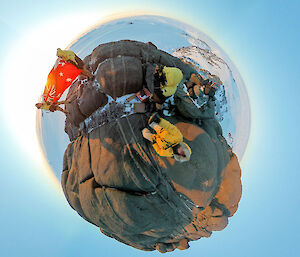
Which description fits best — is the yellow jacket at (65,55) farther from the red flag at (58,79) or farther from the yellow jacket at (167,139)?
the yellow jacket at (167,139)

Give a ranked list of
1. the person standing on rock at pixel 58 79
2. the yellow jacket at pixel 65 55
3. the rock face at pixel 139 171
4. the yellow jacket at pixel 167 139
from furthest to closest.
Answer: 1. the person standing on rock at pixel 58 79
2. the yellow jacket at pixel 65 55
3. the rock face at pixel 139 171
4. the yellow jacket at pixel 167 139

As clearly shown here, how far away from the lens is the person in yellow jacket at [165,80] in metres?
2.79

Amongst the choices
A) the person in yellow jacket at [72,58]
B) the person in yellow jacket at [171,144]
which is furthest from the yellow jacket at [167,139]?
the person in yellow jacket at [72,58]

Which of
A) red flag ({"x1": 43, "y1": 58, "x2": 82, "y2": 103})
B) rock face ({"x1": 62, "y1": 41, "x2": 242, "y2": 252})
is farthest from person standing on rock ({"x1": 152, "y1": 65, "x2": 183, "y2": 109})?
red flag ({"x1": 43, "y1": 58, "x2": 82, "y2": 103})

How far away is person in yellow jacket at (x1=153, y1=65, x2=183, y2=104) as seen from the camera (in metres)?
2.79

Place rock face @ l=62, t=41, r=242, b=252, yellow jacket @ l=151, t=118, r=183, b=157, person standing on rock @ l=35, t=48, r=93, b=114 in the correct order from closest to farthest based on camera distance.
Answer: yellow jacket @ l=151, t=118, r=183, b=157 → rock face @ l=62, t=41, r=242, b=252 → person standing on rock @ l=35, t=48, r=93, b=114

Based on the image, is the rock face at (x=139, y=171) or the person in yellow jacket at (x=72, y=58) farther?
the person in yellow jacket at (x=72, y=58)

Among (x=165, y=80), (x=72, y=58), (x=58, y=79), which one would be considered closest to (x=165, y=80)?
(x=165, y=80)

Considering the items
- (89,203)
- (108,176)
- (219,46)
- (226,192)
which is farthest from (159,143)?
(219,46)

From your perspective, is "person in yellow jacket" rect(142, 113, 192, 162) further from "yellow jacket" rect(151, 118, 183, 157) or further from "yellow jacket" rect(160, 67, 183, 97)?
"yellow jacket" rect(160, 67, 183, 97)

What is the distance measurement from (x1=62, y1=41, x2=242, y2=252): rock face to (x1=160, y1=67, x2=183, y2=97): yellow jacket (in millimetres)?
380

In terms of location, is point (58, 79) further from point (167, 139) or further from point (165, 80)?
point (167, 139)

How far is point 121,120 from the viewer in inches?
120

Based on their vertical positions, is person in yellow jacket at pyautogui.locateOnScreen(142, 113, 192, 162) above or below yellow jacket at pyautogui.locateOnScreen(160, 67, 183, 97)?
below
